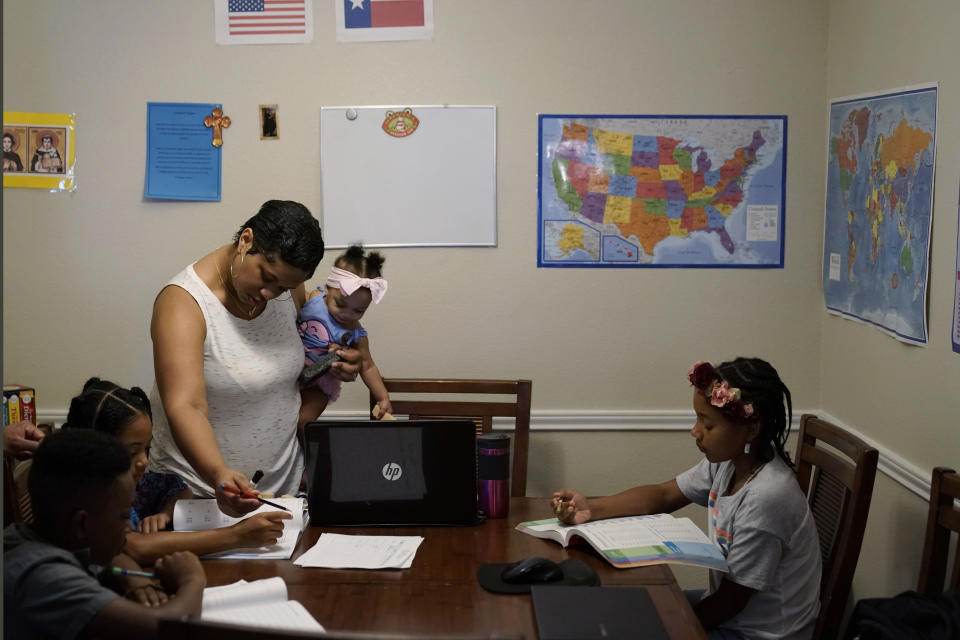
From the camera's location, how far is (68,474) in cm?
143

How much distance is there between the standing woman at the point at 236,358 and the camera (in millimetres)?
2004

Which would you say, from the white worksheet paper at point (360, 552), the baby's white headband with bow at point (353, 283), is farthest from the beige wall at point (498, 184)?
the white worksheet paper at point (360, 552)

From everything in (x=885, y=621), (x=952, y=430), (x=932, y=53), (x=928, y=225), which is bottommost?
(x=885, y=621)

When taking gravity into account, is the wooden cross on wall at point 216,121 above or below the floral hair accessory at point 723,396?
above

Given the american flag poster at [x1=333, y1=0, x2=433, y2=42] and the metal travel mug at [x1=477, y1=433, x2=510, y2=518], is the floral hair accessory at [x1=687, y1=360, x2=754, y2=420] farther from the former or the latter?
the american flag poster at [x1=333, y1=0, x2=433, y2=42]

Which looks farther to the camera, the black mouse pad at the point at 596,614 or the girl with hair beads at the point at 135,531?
the girl with hair beads at the point at 135,531

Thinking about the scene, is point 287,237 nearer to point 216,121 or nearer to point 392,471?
point 392,471

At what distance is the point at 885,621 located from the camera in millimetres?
1688

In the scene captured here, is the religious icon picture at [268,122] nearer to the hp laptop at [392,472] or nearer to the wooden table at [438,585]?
the hp laptop at [392,472]

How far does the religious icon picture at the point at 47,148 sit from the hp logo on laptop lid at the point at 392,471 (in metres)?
1.87

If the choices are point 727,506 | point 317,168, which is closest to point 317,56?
point 317,168

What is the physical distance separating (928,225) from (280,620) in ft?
5.98

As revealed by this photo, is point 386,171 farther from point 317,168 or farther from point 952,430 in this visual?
point 952,430

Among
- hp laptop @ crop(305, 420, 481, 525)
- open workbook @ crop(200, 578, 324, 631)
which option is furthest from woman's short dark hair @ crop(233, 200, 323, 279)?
open workbook @ crop(200, 578, 324, 631)
